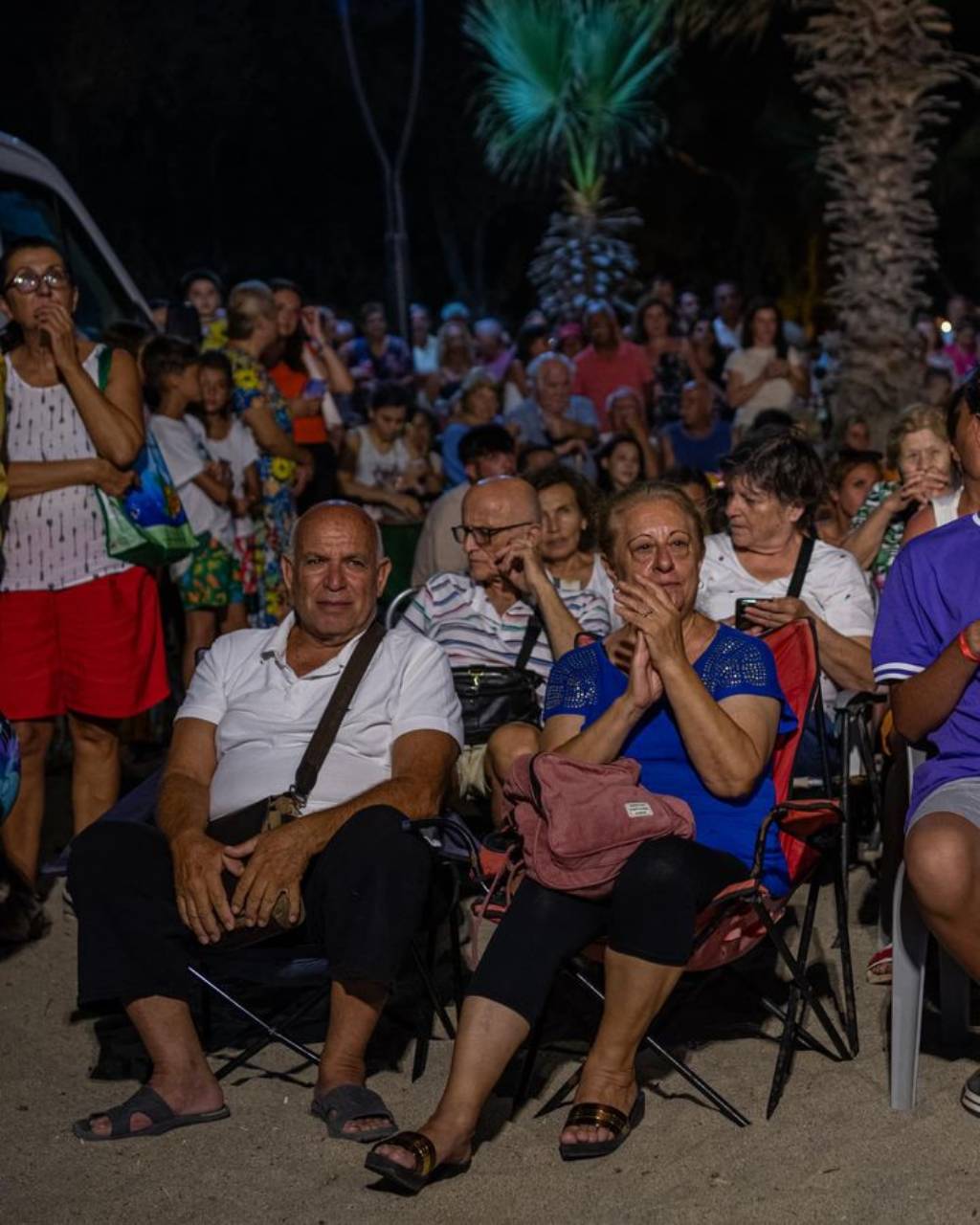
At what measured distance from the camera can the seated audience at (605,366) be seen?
12.3 metres

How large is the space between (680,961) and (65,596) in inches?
107

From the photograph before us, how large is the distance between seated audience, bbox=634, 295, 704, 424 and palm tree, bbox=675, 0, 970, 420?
3.63ft

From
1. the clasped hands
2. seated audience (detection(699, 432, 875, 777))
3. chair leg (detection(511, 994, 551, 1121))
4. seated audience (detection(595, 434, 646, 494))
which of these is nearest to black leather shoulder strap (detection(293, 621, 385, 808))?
the clasped hands

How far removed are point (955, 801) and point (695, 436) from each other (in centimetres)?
716

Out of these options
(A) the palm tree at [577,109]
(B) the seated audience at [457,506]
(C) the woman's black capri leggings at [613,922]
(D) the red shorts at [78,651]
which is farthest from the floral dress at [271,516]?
(A) the palm tree at [577,109]

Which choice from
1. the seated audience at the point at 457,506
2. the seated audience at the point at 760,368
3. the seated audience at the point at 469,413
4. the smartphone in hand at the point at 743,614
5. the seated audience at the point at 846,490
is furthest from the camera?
the seated audience at the point at 760,368

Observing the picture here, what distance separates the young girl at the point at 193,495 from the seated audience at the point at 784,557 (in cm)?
336

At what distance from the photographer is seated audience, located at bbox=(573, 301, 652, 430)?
1234 centimetres

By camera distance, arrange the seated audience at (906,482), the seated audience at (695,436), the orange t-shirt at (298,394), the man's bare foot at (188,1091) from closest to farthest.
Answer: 1. the man's bare foot at (188,1091)
2. the seated audience at (906,482)
3. the orange t-shirt at (298,394)
4. the seated audience at (695,436)

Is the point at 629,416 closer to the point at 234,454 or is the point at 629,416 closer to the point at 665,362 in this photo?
the point at 665,362

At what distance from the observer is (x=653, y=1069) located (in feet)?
15.0

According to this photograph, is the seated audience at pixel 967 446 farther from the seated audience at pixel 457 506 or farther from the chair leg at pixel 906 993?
the seated audience at pixel 457 506

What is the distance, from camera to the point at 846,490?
320 inches

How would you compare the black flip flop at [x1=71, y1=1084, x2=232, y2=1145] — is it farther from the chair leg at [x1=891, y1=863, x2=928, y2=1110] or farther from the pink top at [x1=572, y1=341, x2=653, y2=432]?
the pink top at [x1=572, y1=341, x2=653, y2=432]
